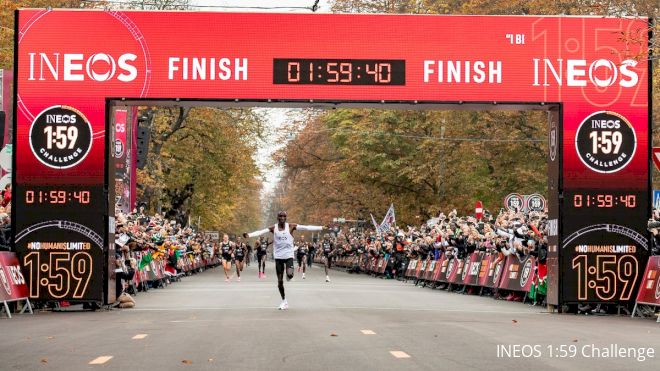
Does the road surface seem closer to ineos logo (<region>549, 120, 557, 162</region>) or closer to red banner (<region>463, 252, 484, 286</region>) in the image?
ineos logo (<region>549, 120, 557, 162</region>)

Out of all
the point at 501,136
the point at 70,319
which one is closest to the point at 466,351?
the point at 70,319

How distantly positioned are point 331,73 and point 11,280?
7.46m

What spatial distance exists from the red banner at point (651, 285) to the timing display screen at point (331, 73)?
614cm

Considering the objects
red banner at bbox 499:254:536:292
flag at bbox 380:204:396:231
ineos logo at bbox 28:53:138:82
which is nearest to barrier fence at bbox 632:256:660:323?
red banner at bbox 499:254:536:292

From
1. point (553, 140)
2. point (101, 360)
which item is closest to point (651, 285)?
point (553, 140)

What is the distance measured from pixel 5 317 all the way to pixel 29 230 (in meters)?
2.64

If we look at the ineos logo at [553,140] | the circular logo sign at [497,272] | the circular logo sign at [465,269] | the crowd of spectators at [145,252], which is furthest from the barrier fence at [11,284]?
the circular logo sign at [465,269]

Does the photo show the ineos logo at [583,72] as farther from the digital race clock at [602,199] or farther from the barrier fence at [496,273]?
the barrier fence at [496,273]

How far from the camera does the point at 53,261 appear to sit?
910 inches

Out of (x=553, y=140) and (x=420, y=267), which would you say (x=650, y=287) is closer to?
(x=553, y=140)

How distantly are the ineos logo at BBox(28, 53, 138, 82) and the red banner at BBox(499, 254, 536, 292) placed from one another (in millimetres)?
11043

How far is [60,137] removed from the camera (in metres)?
23.3

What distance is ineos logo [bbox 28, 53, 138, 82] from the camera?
23125 mm

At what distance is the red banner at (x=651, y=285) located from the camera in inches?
864
